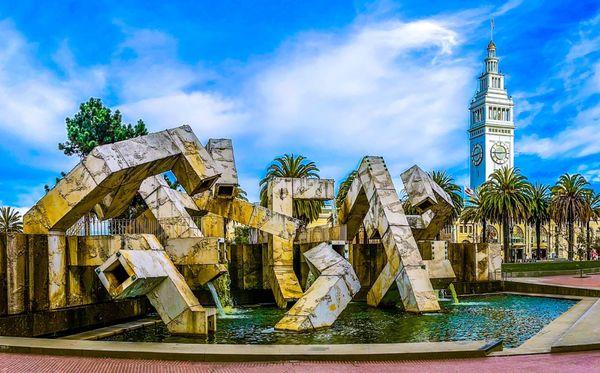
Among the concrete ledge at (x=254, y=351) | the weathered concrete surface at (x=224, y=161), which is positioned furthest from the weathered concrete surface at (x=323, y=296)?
the weathered concrete surface at (x=224, y=161)

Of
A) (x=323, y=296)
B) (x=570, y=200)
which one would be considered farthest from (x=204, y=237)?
(x=570, y=200)

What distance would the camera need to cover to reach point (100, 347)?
31.5 ft

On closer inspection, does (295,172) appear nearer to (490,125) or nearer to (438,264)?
(438,264)

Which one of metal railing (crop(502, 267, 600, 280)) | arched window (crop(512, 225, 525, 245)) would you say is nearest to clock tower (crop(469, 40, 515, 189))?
arched window (crop(512, 225, 525, 245))

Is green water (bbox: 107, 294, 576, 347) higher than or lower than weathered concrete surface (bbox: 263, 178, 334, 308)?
lower

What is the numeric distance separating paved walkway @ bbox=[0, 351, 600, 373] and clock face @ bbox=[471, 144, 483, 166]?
476ft

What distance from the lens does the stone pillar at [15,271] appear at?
12633mm

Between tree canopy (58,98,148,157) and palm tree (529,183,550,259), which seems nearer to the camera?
tree canopy (58,98,148,157)

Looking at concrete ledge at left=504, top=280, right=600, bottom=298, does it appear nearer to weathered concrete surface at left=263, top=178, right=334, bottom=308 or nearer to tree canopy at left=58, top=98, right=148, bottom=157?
weathered concrete surface at left=263, top=178, right=334, bottom=308

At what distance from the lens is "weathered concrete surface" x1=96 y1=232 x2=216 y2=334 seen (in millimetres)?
11711

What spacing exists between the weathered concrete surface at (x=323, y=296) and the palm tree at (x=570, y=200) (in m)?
47.3

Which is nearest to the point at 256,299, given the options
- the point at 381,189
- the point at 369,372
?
the point at 381,189

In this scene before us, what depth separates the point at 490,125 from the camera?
148375 mm

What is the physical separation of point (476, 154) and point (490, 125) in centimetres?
811
